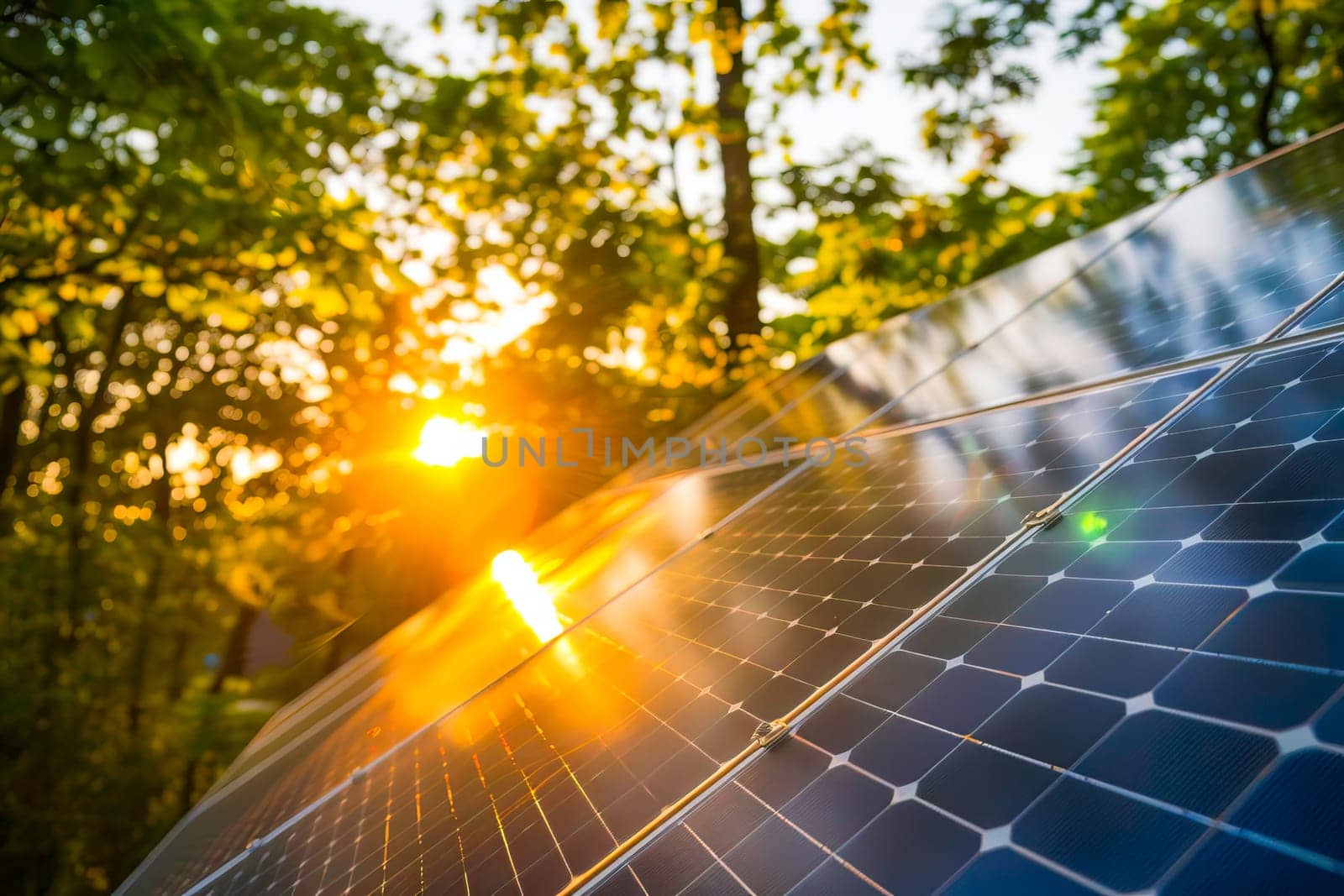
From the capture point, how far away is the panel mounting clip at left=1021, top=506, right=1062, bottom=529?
2.55 m

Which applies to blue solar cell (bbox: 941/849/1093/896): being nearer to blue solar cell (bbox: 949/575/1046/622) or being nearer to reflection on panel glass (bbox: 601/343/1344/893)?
reflection on panel glass (bbox: 601/343/1344/893)

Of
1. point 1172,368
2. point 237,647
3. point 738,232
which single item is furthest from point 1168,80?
point 237,647

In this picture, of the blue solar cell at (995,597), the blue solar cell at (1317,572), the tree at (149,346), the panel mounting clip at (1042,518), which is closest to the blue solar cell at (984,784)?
the blue solar cell at (995,597)

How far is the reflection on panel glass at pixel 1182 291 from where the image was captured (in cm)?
357

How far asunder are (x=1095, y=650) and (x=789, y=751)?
2.88ft

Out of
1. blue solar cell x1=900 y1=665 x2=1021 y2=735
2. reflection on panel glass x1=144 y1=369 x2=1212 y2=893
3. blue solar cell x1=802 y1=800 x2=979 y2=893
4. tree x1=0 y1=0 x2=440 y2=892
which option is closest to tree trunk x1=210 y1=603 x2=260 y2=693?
tree x1=0 y1=0 x2=440 y2=892

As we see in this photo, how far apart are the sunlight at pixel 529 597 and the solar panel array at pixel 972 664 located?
83 mm

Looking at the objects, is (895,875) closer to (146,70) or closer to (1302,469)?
(1302,469)

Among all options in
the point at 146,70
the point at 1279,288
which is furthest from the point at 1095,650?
the point at 146,70

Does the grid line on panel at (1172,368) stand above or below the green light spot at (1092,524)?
above

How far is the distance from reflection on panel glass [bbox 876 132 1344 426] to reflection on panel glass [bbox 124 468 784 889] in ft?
5.73

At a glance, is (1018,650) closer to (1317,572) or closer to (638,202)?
(1317,572)

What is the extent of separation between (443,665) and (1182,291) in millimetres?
5581

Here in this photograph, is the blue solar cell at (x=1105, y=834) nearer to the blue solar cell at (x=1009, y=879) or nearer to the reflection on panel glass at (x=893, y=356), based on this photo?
the blue solar cell at (x=1009, y=879)
